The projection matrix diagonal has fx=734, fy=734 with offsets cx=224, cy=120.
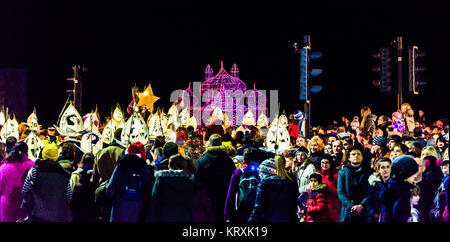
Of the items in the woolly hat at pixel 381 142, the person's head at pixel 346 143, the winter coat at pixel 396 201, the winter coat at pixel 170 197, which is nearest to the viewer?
the winter coat at pixel 396 201

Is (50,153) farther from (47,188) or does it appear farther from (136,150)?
(136,150)

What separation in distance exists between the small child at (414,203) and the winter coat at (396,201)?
0.94 ft

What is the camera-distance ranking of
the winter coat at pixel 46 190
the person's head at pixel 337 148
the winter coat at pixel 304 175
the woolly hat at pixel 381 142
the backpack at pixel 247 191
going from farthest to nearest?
the person's head at pixel 337 148, the woolly hat at pixel 381 142, the winter coat at pixel 304 175, the winter coat at pixel 46 190, the backpack at pixel 247 191

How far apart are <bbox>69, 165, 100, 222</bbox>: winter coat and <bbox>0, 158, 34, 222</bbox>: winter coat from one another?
107 centimetres

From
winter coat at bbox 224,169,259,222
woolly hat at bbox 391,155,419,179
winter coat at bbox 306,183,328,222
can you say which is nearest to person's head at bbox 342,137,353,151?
winter coat at bbox 306,183,328,222

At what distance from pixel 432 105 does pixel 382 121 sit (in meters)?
12.8

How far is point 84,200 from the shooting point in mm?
10297

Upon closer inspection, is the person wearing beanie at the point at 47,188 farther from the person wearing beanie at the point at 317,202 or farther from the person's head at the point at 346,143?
the person's head at the point at 346,143

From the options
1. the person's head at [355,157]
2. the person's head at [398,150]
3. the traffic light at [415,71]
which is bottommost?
the person's head at [355,157]

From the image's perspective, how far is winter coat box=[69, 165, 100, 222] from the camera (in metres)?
10.3

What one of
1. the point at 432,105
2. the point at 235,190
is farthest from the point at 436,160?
the point at 432,105

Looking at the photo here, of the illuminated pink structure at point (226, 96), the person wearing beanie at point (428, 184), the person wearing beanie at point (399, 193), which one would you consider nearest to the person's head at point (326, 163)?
the person wearing beanie at point (428, 184)

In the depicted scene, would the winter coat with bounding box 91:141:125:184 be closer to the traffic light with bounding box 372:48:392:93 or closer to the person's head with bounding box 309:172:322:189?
the person's head with bounding box 309:172:322:189

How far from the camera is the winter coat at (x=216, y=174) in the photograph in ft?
35.1
